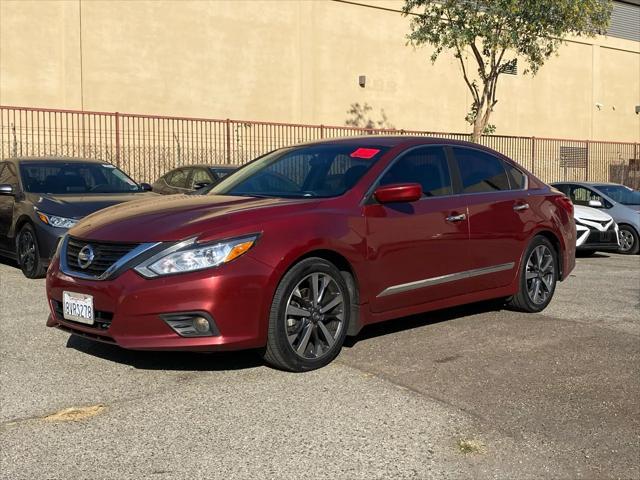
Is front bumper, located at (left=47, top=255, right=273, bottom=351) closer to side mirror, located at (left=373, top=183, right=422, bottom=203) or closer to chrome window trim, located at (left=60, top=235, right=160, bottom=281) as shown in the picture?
chrome window trim, located at (left=60, top=235, right=160, bottom=281)

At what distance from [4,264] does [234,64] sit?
13.4 metres

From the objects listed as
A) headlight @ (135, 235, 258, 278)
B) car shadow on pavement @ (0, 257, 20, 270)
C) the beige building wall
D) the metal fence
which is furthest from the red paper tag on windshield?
the beige building wall

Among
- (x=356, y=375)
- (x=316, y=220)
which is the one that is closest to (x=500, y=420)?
(x=356, y=375)

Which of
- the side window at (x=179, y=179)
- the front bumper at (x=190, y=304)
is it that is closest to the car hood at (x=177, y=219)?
the front bumper at (x=190, y=304)

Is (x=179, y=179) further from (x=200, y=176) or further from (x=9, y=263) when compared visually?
(x=9, y=263)

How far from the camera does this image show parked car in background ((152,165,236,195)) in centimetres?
1390

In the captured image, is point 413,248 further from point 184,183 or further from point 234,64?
point 234,64

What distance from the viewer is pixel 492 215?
6.64 meters

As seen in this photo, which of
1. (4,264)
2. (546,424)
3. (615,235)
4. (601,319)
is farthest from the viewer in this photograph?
(615,235)

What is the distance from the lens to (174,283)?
15.5 feet

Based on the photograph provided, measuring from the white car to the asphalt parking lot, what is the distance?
257 inches

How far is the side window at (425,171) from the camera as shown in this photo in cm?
599

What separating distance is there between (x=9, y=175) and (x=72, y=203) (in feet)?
5.77

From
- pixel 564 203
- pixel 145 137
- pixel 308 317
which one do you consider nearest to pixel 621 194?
pixel 564 203
